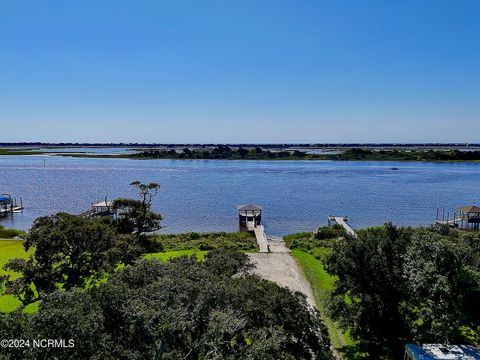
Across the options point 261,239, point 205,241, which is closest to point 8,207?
point 205,241

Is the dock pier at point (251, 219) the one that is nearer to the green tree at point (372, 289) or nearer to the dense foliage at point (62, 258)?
the green tree at point (372, 289)

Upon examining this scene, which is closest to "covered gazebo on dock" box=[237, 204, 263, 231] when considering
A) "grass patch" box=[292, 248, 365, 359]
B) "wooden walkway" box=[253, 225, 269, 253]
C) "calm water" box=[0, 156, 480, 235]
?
"calm water" box=[0, 156, 480, 235]

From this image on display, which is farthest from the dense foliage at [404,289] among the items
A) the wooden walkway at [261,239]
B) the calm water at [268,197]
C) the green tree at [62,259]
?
the calm water at [268,197]

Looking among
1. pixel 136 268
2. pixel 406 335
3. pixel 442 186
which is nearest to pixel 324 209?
pixel 442 186

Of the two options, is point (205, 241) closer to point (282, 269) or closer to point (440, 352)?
point (282, 269)

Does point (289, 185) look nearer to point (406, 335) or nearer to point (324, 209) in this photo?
point (324, 209)

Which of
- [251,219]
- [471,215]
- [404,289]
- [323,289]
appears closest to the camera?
[404,289]
